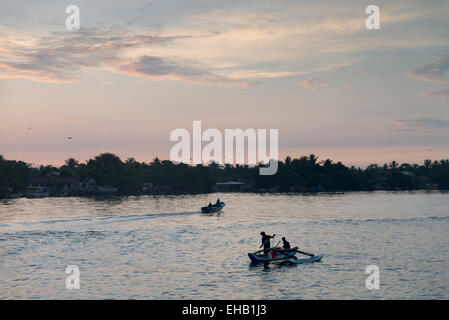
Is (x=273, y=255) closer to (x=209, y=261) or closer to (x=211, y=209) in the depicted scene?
(x=209, y=261)

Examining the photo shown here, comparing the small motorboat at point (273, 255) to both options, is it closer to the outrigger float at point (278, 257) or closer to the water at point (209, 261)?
the outrigger float at point (278, 257)

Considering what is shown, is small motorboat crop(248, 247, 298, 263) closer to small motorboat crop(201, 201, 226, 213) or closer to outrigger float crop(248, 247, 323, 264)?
outrigger float crop(248, 247, 323, 264)

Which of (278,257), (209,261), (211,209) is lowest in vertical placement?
(209,261)

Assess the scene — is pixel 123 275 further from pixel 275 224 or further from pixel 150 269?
pixel 275 224

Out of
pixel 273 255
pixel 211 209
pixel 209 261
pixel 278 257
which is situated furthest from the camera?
pixel 211 209

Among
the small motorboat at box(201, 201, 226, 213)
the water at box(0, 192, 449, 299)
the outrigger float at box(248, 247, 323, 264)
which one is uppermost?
the small motorboat at box(201, 201, 226, 213)

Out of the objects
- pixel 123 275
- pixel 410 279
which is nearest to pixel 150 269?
pixel 123 275

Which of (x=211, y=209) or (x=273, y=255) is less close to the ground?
(x=211, y=209)

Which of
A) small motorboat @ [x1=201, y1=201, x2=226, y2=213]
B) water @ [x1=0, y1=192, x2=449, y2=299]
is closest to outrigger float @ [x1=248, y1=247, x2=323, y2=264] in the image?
water @ [x1=0, y1=192, x2=449, y2=299]

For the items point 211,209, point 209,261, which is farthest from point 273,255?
point 211,209

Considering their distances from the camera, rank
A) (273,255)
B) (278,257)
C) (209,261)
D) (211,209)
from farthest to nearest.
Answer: (211,209) < (209,261) < (278,257) < (273,255)

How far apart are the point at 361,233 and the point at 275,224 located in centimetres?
1554

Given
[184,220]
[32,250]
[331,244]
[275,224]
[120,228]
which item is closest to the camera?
[32,250]
